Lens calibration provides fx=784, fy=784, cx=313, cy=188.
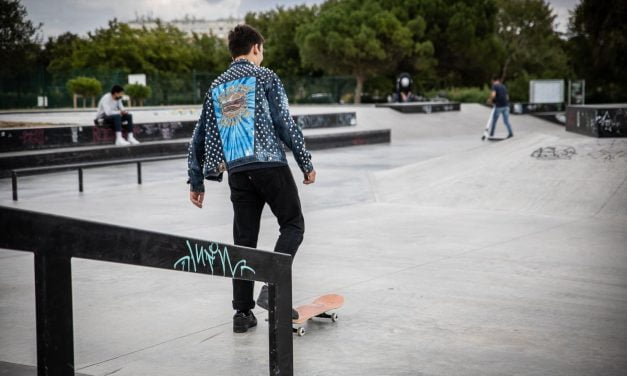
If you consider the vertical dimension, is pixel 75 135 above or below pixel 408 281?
above

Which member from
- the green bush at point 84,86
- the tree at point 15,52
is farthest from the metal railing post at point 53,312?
the green bush at point 84,86

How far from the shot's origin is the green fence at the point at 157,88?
3791 centimetres

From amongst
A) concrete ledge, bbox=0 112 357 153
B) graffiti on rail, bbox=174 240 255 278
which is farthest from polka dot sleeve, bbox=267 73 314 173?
concrete ledge, bbox=0 112 357 153

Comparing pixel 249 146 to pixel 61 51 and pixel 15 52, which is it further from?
pixel 61 51

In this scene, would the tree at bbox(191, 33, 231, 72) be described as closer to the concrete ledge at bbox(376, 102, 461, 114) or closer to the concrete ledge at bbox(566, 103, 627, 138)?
the concrete ledge at bbox(376, 102, 461, 114)

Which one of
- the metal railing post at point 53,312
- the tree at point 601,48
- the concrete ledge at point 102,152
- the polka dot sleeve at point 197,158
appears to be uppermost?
the tree at point 601,48

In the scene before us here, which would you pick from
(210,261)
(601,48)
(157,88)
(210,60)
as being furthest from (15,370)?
(210,60)

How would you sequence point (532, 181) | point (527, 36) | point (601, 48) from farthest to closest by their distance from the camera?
point (527, 36), point (601, 48), point (532, 181)

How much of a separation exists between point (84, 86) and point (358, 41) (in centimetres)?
2013

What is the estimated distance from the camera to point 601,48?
41375 millimetres

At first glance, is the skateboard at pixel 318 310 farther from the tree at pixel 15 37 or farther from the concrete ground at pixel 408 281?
the tree at pixel 15 37

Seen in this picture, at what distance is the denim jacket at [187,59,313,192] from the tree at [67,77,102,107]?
36.5 meters

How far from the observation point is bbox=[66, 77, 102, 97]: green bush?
3900 cm

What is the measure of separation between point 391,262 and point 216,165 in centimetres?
Result: 255
